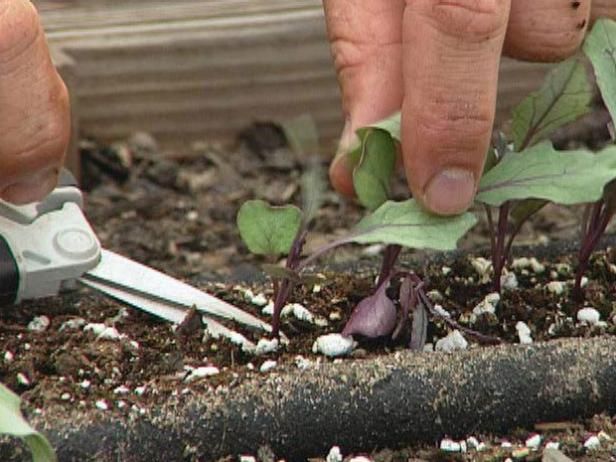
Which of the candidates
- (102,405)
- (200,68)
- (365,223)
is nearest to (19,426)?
(102,405)

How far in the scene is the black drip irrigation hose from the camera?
1.09 m

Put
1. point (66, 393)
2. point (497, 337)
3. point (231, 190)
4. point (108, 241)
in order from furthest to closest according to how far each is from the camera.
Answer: point (231, 190) → point (108, 241) → point (497, 337) → point (66, 393)

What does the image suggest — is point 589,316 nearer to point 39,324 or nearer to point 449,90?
point 449,90

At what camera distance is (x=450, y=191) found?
118cm

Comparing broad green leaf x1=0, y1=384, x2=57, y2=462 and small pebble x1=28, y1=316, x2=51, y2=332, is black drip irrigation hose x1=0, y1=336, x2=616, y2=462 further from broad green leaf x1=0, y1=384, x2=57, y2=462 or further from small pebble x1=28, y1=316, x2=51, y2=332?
small pebble x1=28, y1=316, x2=51, y2=332

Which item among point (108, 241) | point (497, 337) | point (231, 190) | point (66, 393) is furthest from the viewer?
point (231, 190)

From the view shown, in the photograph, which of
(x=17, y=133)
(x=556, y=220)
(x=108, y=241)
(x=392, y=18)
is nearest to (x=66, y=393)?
(x=17, y=133)

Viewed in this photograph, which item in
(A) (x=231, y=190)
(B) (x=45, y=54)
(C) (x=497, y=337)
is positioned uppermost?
(B) (x=45, y=54)

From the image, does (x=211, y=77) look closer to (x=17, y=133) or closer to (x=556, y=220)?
(x=556, y=220)

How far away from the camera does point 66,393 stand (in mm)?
1151

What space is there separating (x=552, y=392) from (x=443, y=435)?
0.10m

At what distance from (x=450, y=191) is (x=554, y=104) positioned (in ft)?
0.69

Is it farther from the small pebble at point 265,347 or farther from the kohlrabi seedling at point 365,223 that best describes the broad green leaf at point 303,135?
the small pebble at point 265,347

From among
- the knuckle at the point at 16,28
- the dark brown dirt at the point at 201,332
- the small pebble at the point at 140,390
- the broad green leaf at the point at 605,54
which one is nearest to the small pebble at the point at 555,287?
the dark brown dirt at the point at 201,332
